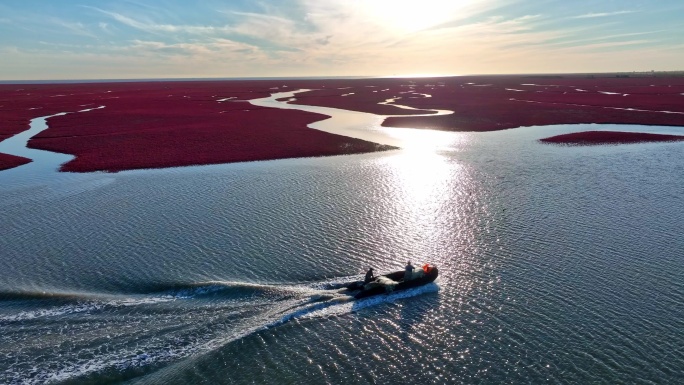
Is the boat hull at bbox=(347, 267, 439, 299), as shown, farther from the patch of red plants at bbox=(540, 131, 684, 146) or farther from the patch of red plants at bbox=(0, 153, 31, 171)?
the patch of red plants at bbox=(540, 131, 684, 146)

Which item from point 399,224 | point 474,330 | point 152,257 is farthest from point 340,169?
point 474,330

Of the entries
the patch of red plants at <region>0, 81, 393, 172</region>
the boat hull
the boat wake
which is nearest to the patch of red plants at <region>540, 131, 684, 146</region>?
the patch of red plants at <region>0, 81, 393, 172</region>

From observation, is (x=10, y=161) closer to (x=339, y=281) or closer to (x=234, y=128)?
(x=234, y=128)

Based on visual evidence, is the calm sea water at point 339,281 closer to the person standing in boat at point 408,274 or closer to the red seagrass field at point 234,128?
the person standing in boat at point 408,274

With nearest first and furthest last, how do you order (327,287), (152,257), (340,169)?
1. (327,287)
2. (152,257)
3. (340,169)

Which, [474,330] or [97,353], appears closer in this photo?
[97,353]

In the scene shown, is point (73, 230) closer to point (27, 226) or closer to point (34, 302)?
point (27, 226)

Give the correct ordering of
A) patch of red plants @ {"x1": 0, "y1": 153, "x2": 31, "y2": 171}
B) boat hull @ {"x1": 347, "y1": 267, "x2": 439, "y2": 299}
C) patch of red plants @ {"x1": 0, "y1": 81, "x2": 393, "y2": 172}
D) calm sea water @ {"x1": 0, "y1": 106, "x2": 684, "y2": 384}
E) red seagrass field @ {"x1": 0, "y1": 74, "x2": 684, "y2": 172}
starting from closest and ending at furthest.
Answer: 1. calm sea water @ {"x1": 0, "y1": 106, "x2": 684, "y2": 384}
2. boat hull @ {"x1": 347, "y1": 267, "x2": 439, "y2": 299}
3. patch of red plants @ {"x1": 0, "y1": 153, "x2": 31, "y2": 171}
4. patch of red plants @ {"x1": 0, "y1": 81, "x2": 393, "y2": 172}
5. red seagrass field @ {"x1": 0, "y1": 74, "x2": 684, "y2": 172}
